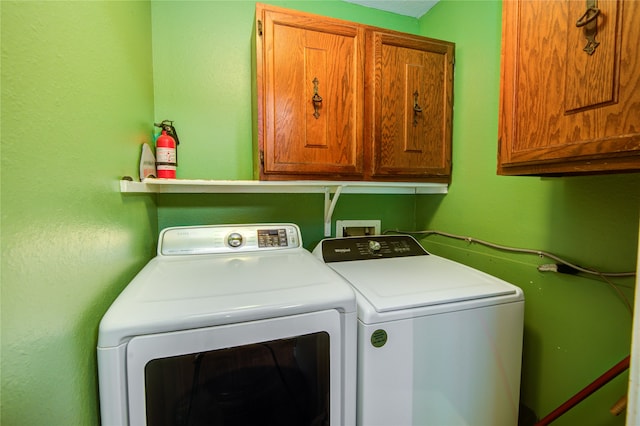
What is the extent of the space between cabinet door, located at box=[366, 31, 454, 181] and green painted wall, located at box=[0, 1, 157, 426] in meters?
1.09

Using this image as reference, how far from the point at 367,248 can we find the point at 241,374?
0.92 meters

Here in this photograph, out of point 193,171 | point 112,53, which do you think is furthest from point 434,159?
point 112,53

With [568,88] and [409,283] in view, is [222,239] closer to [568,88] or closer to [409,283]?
[409,283]

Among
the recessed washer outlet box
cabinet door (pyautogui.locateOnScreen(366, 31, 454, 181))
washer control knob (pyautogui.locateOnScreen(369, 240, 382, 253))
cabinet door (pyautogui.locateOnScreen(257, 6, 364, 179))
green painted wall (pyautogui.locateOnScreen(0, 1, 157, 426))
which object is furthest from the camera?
the recessed washer outlet box

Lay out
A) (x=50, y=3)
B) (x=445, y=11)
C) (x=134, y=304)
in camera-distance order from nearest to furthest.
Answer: (x=50, y=3) → (x=134, y=304) → (x=445, y=11)

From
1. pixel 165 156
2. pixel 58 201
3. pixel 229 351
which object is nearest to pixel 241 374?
pixel 229 351

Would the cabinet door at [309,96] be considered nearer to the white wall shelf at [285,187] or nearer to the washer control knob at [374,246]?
the white wall shelf at [285,187]

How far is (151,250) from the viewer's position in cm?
138

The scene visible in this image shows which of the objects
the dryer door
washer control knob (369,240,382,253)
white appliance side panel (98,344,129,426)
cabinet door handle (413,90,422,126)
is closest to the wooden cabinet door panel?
cabinet door handle (413,90,422,126)

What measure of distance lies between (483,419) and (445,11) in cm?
210

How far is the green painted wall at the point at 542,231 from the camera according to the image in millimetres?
935

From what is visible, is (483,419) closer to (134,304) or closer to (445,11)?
(134,304)

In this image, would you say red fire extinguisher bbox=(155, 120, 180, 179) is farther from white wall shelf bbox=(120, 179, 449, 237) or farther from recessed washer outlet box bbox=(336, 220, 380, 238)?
recessed washer outlet box bbox=(336, 220, 380, 238)

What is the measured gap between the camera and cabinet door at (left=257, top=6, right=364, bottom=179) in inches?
48.6
